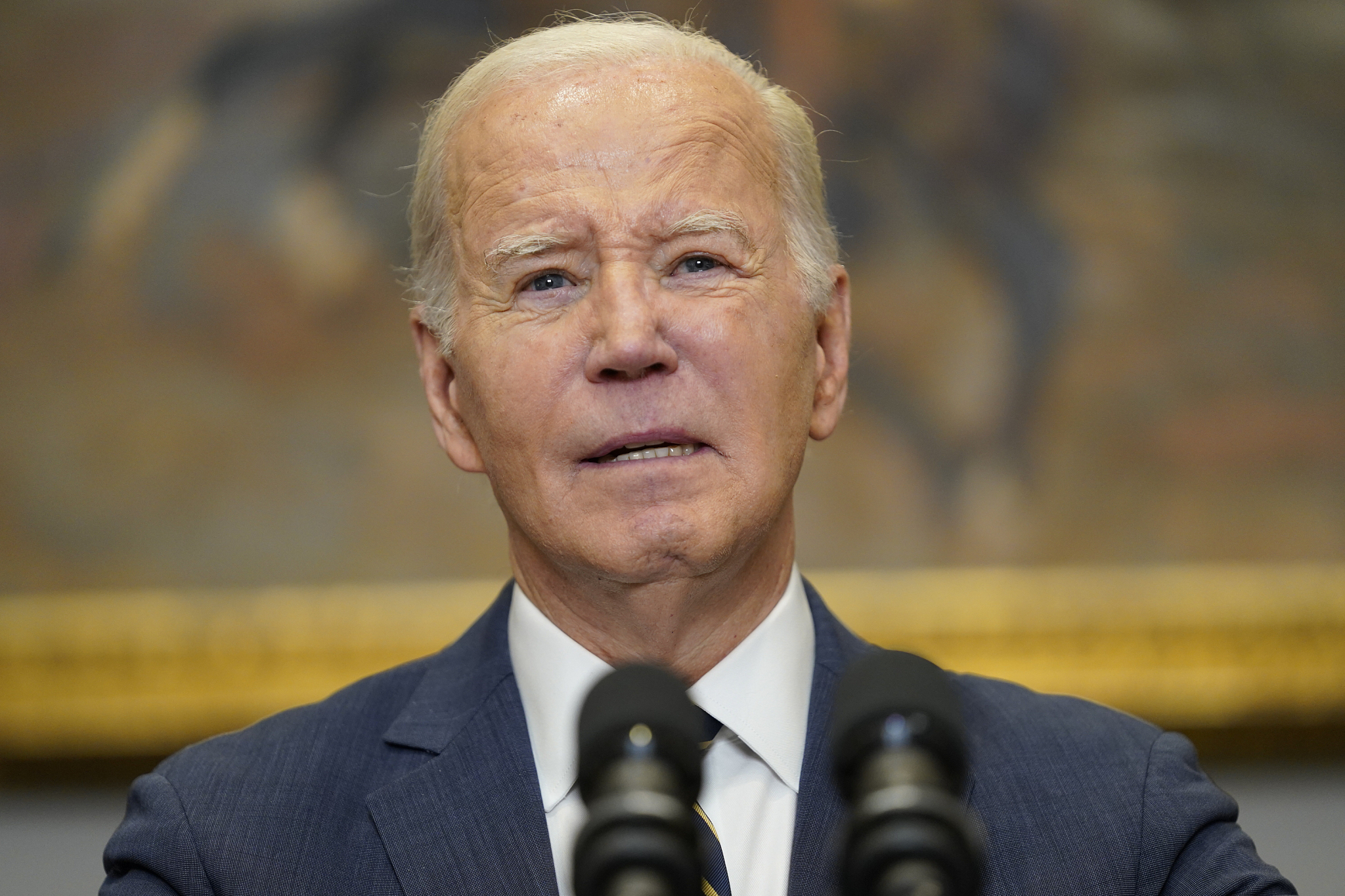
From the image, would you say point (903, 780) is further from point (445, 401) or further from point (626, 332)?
point (445, 401)

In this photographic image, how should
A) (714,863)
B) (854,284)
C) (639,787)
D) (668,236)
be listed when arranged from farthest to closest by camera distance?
1. (854,284)
2. (668,236)
3. (714,863)
4. (639,787)

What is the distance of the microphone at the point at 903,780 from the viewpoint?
3.17 ft

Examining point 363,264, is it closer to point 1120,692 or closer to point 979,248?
point 979,248

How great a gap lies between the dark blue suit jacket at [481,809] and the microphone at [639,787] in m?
0.86

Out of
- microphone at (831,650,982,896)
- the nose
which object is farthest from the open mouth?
microphone at (831,650,982,896)

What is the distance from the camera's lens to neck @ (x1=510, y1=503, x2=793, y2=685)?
2.01 meters

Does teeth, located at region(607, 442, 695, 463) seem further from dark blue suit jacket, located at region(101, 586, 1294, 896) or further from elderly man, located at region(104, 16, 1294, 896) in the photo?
dark blue suit jacket, located at region(101, 586, 1294, 896)

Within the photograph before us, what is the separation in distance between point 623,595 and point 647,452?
0.84 ft

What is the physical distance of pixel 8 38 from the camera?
408 cm

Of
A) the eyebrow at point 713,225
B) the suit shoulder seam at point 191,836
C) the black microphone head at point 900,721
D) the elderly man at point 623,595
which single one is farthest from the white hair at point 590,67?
the black microphone head at point 900,721

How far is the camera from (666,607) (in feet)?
6.63

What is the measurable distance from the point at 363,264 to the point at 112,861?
256 centimetres

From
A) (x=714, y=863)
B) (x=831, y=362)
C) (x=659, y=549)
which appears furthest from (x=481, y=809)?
(x=831, y=362)

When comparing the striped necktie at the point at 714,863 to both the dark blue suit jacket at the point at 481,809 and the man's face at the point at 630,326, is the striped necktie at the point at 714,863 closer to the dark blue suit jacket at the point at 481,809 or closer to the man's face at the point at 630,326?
the dark blue suit jacket at the point at 481,809
